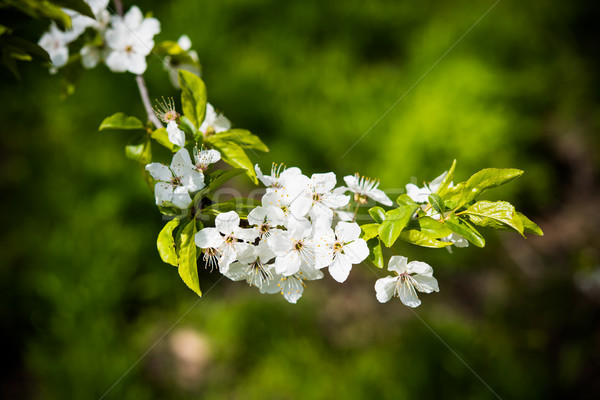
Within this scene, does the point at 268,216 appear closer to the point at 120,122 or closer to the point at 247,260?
the point at 247,260

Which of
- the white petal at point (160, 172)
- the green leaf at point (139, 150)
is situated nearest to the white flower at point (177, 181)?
the white petal at point (160, 172)

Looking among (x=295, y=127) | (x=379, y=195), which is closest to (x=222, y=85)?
(x=295, y=127)

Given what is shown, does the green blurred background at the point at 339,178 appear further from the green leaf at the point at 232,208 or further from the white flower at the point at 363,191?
the green leaf at the point at 232,208

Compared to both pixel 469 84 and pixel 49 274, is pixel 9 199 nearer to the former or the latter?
pixel 49 274

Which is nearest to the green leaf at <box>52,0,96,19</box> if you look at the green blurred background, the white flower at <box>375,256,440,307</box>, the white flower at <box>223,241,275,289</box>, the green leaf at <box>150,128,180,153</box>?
the green leaf at <box>150,128,180,153</box>

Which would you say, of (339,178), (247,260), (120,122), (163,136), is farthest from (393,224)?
(339,178)

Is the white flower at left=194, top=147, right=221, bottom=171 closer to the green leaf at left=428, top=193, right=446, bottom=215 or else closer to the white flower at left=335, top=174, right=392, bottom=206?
the white flower at left=335, top=174, right=392, bottom=206
